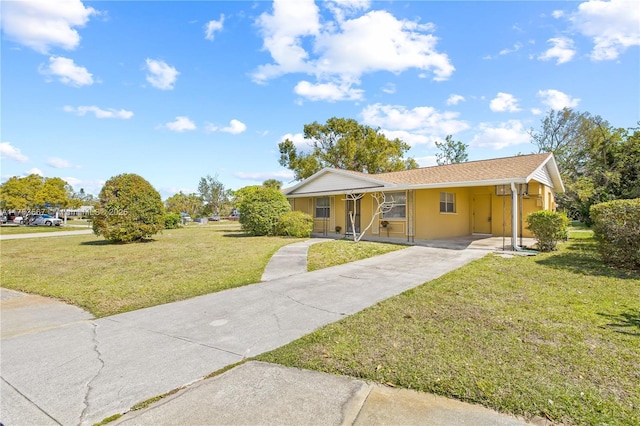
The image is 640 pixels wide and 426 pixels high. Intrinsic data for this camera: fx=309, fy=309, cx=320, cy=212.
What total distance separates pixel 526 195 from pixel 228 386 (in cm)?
1572

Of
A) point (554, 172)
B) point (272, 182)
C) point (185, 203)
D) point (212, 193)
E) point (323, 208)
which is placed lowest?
point (323, 208)

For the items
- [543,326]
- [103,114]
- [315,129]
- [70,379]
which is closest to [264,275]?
[70,379]

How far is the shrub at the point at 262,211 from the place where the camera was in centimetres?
1769

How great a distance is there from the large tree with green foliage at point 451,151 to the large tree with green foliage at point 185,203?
42.7 m

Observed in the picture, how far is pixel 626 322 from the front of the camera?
4.21m

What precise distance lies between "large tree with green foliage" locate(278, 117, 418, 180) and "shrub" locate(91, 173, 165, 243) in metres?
19.6

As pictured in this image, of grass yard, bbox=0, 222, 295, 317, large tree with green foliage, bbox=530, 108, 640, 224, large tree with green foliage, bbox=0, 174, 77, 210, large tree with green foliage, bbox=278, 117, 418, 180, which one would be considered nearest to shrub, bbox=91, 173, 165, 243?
grass yard, bbox=0, 222, 295, 317

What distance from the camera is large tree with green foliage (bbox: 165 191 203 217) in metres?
55.1

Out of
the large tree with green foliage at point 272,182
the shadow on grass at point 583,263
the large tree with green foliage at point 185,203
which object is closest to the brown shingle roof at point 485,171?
the shadow on grass at point 583,263

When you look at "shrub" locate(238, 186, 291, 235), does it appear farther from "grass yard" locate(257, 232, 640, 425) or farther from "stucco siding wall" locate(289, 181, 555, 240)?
"grass yard" locate(257, 232, 640, 425)

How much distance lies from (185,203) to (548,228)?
56954mm

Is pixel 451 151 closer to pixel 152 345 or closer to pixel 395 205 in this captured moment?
pixel 395 205

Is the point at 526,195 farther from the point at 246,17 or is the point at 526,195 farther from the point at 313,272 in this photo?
the point at 246,17

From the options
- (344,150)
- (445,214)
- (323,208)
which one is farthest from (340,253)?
(344,150)
